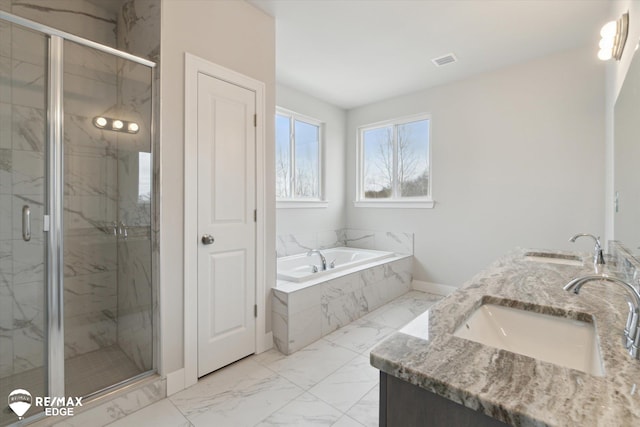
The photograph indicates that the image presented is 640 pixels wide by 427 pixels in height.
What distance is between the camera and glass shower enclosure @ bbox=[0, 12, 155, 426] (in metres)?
1.72

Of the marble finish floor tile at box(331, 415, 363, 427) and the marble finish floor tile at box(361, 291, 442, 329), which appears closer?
the marble finish floor tile at box(331, 415, 363, 427)

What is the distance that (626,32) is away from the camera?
5.72ft

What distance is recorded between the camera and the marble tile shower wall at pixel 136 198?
194cm

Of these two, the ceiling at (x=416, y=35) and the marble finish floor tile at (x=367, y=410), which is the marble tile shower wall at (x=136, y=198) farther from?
the marble finish floor tile at (x=367, y=410)

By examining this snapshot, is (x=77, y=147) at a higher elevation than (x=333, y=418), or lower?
higher

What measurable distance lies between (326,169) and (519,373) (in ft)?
12.7

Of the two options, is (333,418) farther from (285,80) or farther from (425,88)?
(425,88)

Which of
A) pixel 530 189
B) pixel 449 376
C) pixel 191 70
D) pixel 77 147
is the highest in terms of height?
pixel 191 70

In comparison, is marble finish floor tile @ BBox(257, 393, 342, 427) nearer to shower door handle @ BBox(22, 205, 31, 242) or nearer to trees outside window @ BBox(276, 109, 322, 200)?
shower door handle @ BBox(22, 205, 31, 242)

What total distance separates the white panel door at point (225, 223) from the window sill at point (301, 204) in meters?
1.35

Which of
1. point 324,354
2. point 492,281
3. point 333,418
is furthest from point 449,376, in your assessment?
point 324,354

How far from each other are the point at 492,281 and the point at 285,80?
3153 millimetres

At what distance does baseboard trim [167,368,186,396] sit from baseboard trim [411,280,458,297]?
296cm

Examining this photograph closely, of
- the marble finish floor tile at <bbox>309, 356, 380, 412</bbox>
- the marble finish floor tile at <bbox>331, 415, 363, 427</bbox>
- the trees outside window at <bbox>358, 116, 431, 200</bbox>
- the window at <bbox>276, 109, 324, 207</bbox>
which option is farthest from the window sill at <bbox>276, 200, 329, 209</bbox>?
the marble finish floor tile at <bbox>331, 415, 363, 427</bbox>
